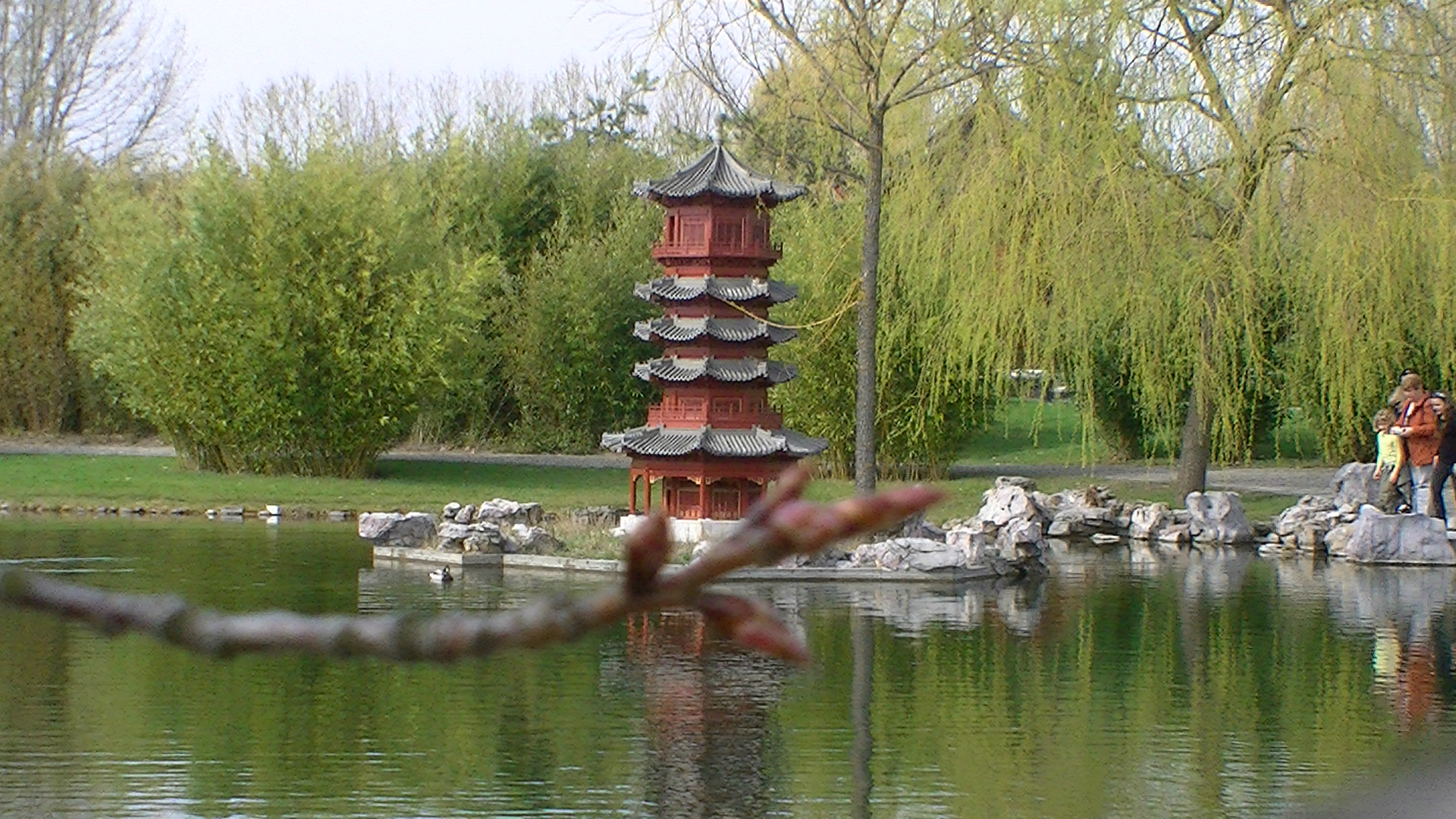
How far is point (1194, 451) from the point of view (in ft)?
75.7

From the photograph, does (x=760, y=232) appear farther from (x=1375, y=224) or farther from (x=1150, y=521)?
(x=1375, y=224)

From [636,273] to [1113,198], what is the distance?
14182 mm

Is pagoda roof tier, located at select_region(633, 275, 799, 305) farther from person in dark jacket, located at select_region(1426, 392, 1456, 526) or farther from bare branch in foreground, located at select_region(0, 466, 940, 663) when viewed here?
bare branch in foreground, located at select_region(0, 466, 940, 663)

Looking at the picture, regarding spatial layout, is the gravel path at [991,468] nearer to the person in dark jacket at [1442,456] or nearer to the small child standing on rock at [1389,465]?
the small child standing on rock at [1389,465]

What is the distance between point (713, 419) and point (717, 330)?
938 millimetres

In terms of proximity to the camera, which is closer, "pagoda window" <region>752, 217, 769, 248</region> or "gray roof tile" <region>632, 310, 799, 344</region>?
"gray roof tile" <region>632, 310, 799, 344</region>

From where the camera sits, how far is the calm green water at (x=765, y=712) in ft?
27.3

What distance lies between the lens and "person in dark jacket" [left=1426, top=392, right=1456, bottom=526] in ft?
64.2

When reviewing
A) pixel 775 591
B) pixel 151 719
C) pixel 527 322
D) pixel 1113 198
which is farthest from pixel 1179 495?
pixel 151 719

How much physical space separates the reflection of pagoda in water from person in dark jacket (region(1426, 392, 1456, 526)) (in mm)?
9534

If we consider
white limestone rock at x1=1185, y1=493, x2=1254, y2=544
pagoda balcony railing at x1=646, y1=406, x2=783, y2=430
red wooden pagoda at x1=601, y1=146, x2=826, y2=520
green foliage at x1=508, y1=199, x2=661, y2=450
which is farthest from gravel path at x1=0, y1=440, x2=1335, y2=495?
red wooden pagoda at x1=601, y1=146, x2=826, y2=520

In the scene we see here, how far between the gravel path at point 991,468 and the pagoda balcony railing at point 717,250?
24.8ft

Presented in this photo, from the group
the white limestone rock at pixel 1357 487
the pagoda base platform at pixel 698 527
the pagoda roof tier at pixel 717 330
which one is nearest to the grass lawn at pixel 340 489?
the white limestone rock at pixel 1357 487

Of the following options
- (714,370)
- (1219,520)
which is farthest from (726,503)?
(1219,520)
